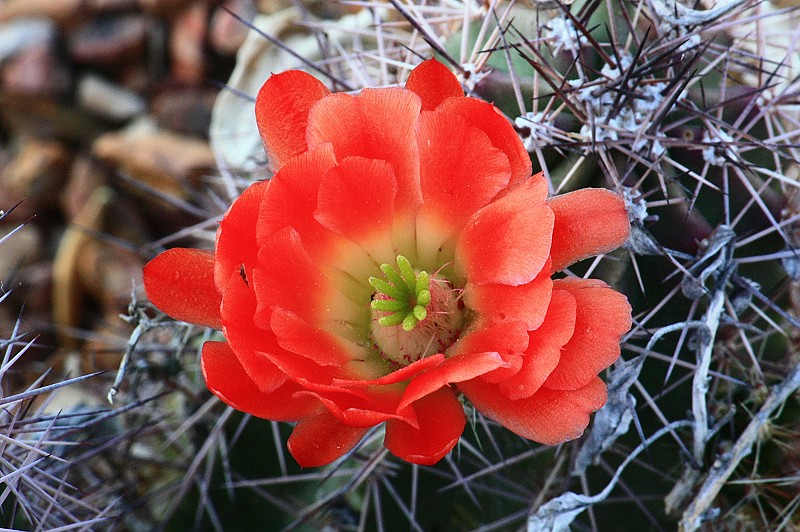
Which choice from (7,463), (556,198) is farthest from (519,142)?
(7,463)

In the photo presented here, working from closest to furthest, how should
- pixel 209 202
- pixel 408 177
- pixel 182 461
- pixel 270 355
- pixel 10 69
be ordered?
1. pixel 270 355
2. pixel 408 177
3. pixel 182 461
4. pixel 209 202
5. pixel 10 69

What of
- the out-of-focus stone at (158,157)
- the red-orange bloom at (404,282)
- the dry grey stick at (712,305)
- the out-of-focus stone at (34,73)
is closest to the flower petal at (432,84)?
the red-orange bloom at (404,282)

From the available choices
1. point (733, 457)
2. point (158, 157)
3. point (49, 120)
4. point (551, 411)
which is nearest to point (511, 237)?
point (551, 411)

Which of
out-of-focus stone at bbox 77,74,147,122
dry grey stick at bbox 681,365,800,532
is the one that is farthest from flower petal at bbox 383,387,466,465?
out-of-focus stone at bbox 77,74,147,122

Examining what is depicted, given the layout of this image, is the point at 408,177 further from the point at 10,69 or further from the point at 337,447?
the point at 10,69

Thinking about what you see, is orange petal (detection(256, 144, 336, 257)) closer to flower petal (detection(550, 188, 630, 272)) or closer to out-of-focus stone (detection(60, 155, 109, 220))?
flower petal (detection(550, 188, 630, 272))

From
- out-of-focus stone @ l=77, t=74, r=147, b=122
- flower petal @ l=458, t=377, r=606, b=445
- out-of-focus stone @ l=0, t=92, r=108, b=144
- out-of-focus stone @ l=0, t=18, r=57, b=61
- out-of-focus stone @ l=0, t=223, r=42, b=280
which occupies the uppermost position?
flower petal @ l=458, t=377, r=606, b=445

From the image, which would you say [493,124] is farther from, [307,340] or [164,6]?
[164,6]
